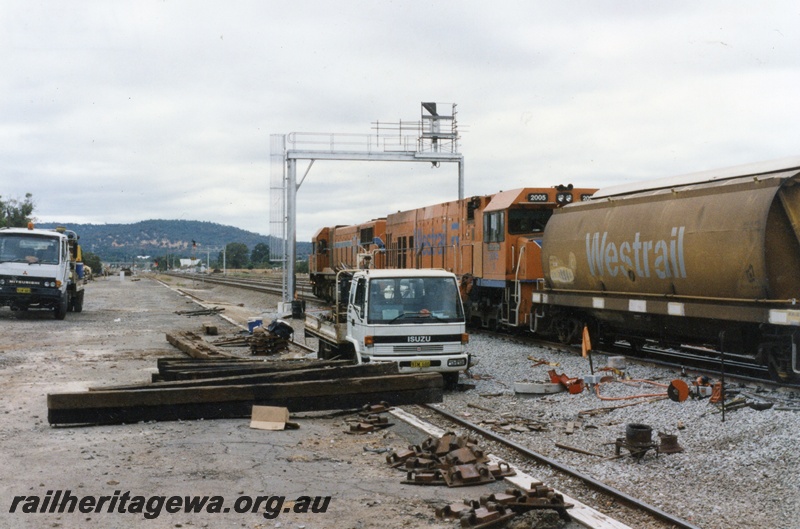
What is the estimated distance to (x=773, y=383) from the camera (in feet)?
39.3

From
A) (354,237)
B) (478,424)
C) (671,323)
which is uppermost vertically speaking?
(354,237)

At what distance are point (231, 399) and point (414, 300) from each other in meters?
3.92

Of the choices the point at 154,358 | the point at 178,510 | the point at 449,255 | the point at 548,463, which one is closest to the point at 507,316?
the point at 449,255

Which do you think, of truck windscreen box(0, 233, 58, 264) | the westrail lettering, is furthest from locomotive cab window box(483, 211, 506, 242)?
truck windscreen box(0, 233, 58, 264)

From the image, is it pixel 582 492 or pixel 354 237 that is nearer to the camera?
pixel 582 492

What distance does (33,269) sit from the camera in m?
27.0

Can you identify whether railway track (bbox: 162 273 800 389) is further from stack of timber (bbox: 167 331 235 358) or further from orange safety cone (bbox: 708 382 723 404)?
stack of timber (bbox: 167 331 235 358)

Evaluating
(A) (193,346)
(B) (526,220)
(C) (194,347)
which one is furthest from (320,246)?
(C) (194,347)

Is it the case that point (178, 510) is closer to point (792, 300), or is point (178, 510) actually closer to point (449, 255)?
point (792, 300)

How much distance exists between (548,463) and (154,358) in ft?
37.9

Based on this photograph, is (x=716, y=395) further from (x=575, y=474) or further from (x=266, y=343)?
(x=266, y=343)

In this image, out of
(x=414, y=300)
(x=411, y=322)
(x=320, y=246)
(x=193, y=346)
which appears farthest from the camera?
(x=320, y=246)

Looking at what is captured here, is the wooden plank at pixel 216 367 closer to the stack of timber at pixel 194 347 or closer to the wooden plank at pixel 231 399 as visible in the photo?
the wooden plank at pixel 231 399

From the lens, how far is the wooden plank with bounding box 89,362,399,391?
10.9m
